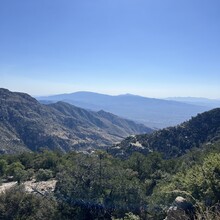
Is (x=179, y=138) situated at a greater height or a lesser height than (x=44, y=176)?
greater

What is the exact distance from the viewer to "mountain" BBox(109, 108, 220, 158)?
287ft

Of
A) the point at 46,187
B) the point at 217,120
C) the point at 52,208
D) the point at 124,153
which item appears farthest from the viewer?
the point at 217,120

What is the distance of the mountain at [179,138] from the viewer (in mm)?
87500

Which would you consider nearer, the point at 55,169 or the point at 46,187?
the point at 46,187

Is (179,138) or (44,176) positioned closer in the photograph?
(44,176)

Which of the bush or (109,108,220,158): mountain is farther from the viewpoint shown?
(109,108,220,158): mountain

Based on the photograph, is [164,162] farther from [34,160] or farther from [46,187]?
[34,160]

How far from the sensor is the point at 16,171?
169 feet

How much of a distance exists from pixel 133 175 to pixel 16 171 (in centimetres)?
2014

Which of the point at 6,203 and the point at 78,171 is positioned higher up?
the point at 78,171

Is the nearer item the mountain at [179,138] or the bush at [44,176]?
the bush at [44,176]

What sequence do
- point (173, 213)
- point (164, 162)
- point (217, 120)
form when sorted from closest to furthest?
point (173, 213) → point (164, 162) → point (217, 120)

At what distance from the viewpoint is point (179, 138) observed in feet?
302

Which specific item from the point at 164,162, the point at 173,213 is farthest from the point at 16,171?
the point at 173,213
